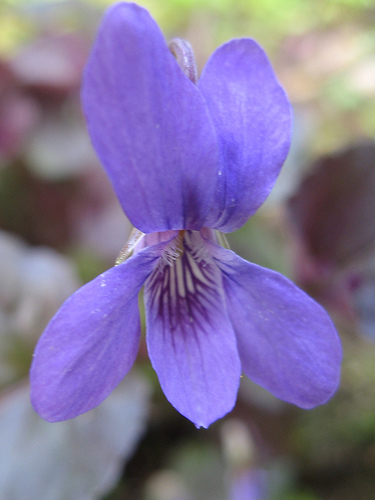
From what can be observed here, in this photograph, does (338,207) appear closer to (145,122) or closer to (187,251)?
(187,251)

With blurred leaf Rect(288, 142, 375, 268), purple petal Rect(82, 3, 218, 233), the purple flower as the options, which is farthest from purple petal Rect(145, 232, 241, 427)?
blurred leaf Rect(288, 142, 375, 268)

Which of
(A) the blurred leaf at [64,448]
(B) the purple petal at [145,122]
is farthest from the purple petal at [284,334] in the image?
(A) the blurred leaf at [64,448]

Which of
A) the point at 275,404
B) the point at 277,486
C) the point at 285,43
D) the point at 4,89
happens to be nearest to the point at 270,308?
the point at 275,404

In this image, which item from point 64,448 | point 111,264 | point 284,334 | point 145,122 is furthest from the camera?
point 111,264

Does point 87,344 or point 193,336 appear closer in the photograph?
point 87,344

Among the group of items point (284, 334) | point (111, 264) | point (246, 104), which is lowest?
point (111, 264)

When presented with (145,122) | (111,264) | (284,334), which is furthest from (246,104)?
(111,264)
